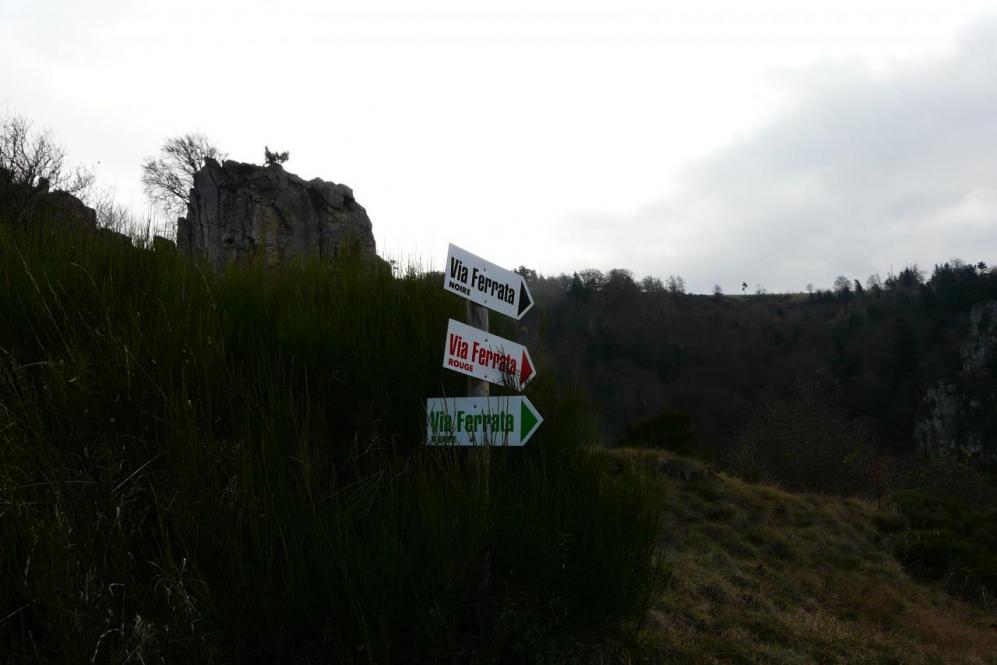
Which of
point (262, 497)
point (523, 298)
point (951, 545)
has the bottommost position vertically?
point (951, 545)

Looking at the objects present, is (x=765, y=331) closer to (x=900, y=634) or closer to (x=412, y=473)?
(x=900, y=634)

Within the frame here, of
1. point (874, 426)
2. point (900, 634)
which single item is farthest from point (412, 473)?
point (874, 426)

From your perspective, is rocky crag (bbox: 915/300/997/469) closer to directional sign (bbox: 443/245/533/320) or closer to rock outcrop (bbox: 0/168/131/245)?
directional sign (bbox: 443/245/533/320)

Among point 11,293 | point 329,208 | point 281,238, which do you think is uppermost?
point 329,208

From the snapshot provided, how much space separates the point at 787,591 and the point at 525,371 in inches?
215

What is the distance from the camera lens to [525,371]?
14.6 ft

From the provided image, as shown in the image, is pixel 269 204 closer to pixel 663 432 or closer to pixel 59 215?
pixel 663 432

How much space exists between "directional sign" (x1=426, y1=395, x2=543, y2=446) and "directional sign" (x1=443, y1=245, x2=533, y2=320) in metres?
0.57

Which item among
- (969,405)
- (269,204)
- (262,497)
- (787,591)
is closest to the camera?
(262,497)

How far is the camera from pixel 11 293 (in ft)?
14.7

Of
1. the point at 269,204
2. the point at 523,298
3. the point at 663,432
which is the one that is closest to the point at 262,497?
the point at 523,298

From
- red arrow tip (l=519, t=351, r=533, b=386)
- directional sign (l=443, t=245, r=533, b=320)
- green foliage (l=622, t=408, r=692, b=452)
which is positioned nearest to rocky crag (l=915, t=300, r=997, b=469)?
green foliage (l=622, t=408, r=692, b=452)

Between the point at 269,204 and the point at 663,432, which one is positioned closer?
the point at 663,432

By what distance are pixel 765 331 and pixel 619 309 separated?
60.2 feet
